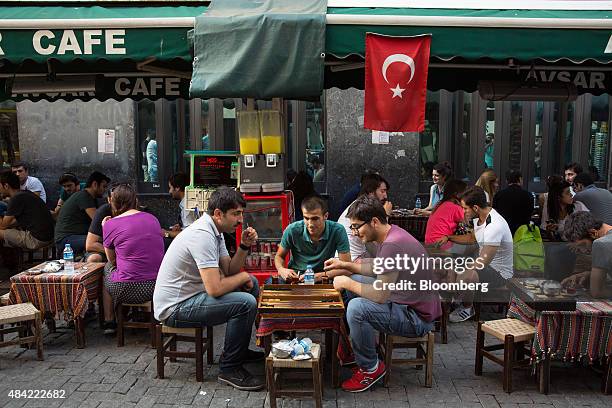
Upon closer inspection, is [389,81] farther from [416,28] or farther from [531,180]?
[531,180]

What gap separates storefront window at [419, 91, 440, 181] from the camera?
10.9 m

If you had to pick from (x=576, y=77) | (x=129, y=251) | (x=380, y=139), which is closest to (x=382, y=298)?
(x=129, y=251)

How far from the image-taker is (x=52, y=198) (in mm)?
10641

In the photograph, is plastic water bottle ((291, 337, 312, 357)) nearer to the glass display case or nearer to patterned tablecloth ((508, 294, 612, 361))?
patterned tablecloth ((508, 294, 612, 361))

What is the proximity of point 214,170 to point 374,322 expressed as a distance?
3151 millimetres

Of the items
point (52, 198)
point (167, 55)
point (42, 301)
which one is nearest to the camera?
point (167, 55)

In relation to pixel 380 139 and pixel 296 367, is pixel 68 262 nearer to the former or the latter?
pixel 296 367

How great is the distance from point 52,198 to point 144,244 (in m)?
6.01

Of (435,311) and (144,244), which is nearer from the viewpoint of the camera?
(435,311)

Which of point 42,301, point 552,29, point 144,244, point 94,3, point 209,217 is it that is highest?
point 94,3

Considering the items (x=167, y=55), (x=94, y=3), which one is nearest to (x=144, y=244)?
(x=167, y=55)

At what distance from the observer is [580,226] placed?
484cm

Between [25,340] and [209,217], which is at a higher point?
[209,217]

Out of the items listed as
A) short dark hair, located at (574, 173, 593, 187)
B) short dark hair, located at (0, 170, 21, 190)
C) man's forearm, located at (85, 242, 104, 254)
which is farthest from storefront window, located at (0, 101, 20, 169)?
short dark hair, located at (574, 173, 593, 187)
